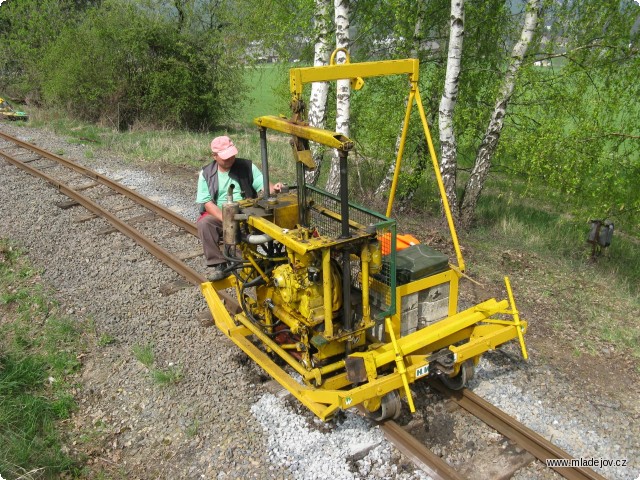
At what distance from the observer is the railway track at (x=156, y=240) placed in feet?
13.3

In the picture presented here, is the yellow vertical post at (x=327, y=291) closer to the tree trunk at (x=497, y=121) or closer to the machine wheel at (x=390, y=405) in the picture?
the machine wheel at (x=390, y=405)

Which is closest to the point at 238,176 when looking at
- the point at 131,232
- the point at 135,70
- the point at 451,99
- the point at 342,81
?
the point at 131,232

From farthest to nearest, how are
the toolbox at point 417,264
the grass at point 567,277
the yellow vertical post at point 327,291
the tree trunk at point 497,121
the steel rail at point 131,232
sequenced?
the tree trunk at point 497,121
the steel rail at point 131,232
the grass at point 567,277
the toolbox at point 417,264
the yellow vertical post at point 327,291

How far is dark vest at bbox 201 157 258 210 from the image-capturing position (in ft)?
18.9

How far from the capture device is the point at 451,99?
8.58 metres

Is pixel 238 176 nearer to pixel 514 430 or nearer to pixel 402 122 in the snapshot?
pixel 514 430

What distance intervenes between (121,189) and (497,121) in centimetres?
673

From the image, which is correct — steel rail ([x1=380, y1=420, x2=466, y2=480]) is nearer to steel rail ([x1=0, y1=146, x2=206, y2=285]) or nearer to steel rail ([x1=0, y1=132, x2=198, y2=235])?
steel rail ([x1=0, y1=146, x2=206, y2=285])

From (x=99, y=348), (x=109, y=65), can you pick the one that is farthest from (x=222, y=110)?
(x=99, y=348)

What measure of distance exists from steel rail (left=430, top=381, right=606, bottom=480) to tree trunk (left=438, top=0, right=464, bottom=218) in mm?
4894

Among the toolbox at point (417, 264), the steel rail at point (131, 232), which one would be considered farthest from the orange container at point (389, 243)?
the steel rail at point (131, 232)

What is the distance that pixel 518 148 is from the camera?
841cm

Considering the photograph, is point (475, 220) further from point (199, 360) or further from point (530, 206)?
point (199, 360)

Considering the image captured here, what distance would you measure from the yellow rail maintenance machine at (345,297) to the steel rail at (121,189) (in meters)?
3.63
